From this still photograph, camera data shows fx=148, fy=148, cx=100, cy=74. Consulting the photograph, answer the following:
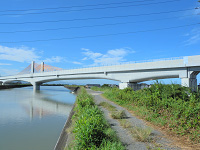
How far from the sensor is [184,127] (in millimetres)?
5160

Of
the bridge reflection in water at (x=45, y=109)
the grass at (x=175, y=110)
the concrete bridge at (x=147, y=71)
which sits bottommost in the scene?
the bridge reflection in water at (x=45, y=109)

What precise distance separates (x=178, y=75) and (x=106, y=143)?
24.9 m

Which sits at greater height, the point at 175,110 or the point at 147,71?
the point at 147,71

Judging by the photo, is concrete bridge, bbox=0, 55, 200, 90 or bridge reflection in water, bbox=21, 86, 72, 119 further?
concrete bridge, bbox=0, 55, 200, 90

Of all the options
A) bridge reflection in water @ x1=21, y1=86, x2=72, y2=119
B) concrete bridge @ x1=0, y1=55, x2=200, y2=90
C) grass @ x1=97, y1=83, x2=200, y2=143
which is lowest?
bridge reflection in water @ x1=21, y1=86, x2=72, y2=119

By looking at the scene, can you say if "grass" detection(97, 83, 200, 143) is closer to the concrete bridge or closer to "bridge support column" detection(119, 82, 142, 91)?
the concrete bridge

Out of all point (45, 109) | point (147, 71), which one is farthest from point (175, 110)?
point (147, 71)

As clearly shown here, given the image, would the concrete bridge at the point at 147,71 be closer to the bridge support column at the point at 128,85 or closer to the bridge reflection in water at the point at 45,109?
the bridge support column at the point at 128,85

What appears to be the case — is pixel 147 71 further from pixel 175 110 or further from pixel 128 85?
pixel 175 110

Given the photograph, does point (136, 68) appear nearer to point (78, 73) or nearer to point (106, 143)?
point (78, 73)

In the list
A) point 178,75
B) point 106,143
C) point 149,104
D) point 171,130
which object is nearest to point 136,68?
point 178,75

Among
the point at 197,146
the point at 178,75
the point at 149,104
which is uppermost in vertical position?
the point at 178,75

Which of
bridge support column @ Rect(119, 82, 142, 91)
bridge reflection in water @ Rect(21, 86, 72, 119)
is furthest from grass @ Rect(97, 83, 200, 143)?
bridge support column @ Rect(119, 82, 142, 91)

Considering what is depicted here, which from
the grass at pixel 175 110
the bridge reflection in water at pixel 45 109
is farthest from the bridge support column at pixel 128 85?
the grass at pixel 175 110
